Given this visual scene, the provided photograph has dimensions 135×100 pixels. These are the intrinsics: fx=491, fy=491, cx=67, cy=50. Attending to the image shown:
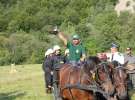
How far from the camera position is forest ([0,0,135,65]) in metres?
74.2

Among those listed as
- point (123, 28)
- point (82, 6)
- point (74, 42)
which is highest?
point (82, 6)

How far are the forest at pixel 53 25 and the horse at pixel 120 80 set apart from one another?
157 feet

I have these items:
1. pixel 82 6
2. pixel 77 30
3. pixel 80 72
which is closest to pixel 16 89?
pixel 80 72

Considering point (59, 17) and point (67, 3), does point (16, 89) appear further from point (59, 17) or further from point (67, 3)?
point (67, 3)

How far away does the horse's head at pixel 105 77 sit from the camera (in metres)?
11.3

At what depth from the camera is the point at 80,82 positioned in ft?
40.8

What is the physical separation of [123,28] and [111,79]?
83.3m

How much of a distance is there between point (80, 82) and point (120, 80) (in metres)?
1.31

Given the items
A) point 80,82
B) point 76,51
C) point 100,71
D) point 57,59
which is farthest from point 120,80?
point 57,59

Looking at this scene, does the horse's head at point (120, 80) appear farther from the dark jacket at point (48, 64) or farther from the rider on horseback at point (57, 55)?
the dark jacket at point (48, 64)

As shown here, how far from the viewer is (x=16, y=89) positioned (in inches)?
1032

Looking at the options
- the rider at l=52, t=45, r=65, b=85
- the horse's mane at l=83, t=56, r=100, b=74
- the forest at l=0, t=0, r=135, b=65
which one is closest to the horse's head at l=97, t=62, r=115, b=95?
the horse's mane at l=83, t=56, r=100, b=74

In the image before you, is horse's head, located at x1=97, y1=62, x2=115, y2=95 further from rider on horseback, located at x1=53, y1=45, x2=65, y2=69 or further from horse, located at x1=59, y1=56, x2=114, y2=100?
rider on horseback, located at x1=53, y1=45, x2=65, y2=69

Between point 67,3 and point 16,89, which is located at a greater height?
point 67,3
